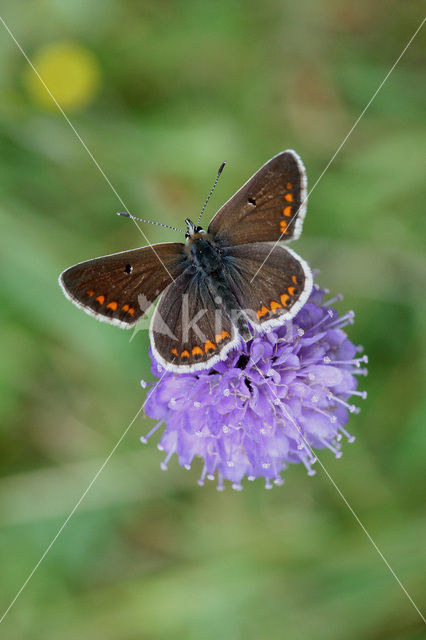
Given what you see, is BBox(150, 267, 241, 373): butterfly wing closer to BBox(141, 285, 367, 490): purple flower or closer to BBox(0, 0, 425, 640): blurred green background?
BBox(141, 285, 367, 490): purple flower

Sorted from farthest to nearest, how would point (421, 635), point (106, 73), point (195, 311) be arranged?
1. point (106, 73)
2. point (421, 635)
3. point (195, 311)

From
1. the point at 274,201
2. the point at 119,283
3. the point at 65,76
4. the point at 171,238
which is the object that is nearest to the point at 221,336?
the point at 119,283

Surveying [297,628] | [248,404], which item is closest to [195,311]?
[248,404]

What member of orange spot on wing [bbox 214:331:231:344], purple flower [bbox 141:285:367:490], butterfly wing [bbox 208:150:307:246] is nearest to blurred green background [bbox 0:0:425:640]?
purple flower [bbox 141:285:367:490]

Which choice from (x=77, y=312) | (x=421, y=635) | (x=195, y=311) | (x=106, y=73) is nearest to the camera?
(x=195, y=311)

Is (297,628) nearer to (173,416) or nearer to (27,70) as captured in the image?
(173,416)
